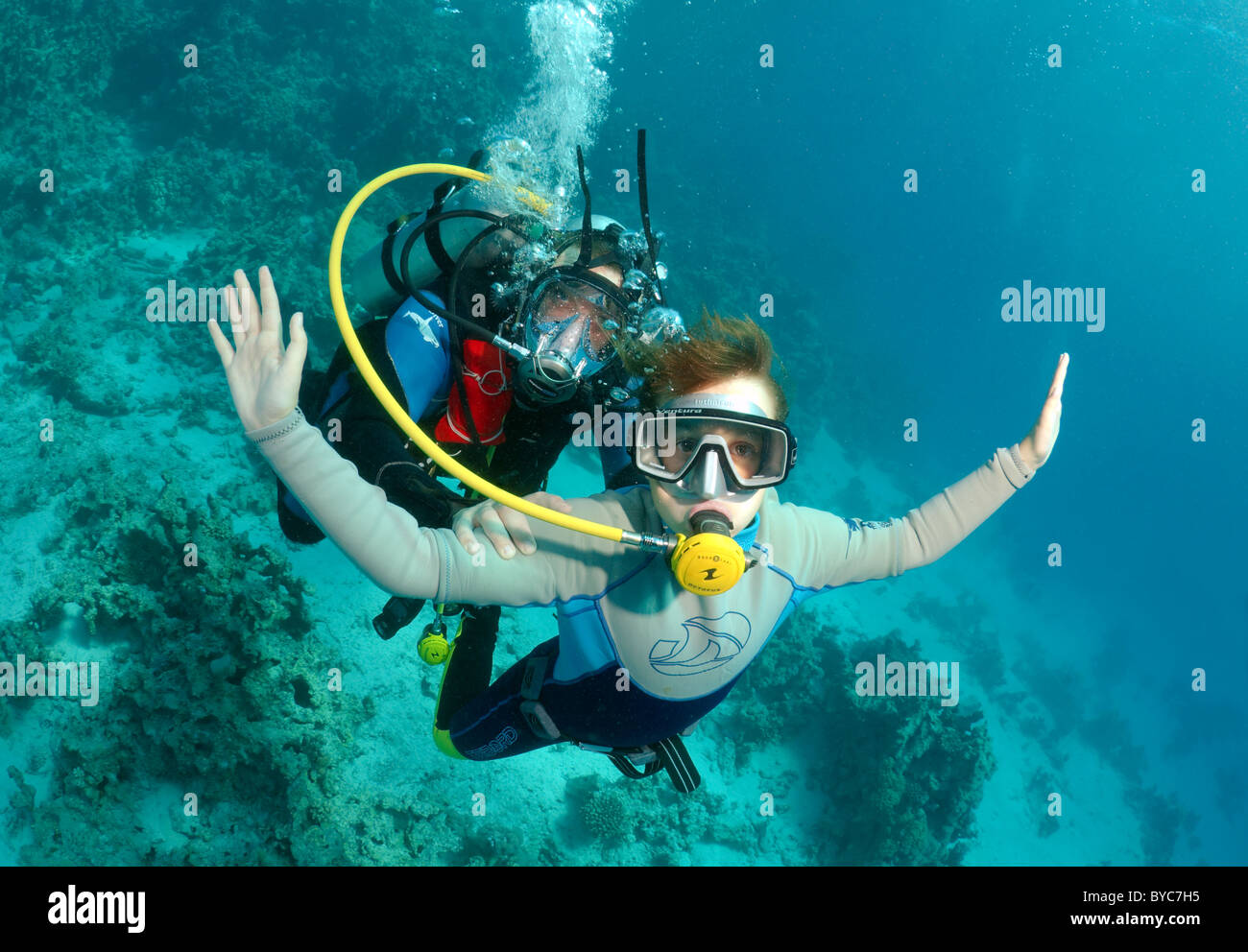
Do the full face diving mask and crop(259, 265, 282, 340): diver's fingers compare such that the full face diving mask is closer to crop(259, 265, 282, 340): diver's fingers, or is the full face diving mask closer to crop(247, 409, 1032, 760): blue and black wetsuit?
crop(247, 409, 1032, 760): blue and black wetsuit

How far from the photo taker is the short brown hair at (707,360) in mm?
2113

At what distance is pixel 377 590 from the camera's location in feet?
25.8

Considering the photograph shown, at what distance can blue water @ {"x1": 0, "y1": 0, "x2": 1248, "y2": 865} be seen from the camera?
5656mm

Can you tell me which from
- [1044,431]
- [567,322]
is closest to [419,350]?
[567,322]

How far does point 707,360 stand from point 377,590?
23.1 ft

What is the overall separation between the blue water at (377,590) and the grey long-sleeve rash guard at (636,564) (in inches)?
51.4

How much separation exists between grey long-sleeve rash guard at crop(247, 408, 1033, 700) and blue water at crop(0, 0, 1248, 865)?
131 centimetres

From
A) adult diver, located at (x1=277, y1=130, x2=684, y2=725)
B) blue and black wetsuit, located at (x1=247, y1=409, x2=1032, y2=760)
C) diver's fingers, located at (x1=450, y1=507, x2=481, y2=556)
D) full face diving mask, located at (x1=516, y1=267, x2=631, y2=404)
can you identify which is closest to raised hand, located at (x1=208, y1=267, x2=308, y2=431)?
blue and black wetsuit, located at (x1=247, y1=409, x2=1032, y2=760)

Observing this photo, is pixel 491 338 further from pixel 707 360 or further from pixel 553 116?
pixel 553 116

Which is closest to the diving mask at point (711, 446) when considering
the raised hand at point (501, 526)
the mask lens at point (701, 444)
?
the mask lens at point (701, 444)

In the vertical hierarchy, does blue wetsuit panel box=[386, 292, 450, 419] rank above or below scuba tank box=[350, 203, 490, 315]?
below

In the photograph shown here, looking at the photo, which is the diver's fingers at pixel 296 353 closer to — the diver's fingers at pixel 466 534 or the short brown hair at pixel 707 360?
the diver's fingers at pixel 466 534

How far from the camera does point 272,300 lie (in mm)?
1536
